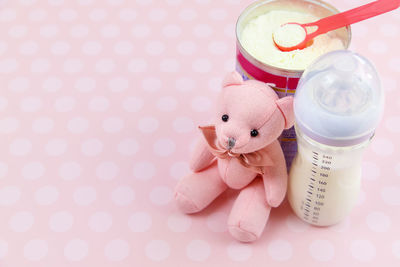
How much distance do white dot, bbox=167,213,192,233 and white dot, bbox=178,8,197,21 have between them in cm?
44

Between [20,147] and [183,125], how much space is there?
27cm

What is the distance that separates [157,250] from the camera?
2.54 feet

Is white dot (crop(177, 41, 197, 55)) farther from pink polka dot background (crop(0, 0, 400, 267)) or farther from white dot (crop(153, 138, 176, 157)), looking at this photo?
white dot (crop(153, 138, 176, 157))

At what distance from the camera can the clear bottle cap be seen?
609 millimetres

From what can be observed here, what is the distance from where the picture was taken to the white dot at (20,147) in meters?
0.89

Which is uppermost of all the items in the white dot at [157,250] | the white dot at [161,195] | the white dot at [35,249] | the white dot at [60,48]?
the white dot at [60,48]

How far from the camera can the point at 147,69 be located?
1.01 meters

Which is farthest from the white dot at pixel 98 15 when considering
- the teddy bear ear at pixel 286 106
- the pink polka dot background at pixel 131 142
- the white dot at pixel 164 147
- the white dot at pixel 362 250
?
the white dot at pixel 362 250

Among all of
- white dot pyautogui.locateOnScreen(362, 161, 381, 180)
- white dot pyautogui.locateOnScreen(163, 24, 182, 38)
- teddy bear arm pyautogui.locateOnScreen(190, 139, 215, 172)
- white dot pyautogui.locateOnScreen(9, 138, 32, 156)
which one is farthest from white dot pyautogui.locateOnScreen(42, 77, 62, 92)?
white dot pyautogui.locateOnScreen(362, 161, 381, 180)

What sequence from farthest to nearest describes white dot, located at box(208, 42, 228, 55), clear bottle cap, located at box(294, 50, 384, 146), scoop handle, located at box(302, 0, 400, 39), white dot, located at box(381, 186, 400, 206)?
1. white dot, located at box(208, 42, 228, 55)
2. white dot, located at box(381, 186, 400, 206)
3. scoop handle, located at box(302, 0, 400, 39)
4. clear bottle cap, located at box(294, 50, 384, 146)

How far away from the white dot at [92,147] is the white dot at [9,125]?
0.13m

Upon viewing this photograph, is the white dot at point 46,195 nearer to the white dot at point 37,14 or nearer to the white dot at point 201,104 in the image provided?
the white dot at point 201,104

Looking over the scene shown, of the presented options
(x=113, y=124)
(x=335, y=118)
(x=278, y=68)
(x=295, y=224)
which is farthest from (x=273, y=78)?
(x=113, y=124)

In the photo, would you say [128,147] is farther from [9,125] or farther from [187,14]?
[187,14]
